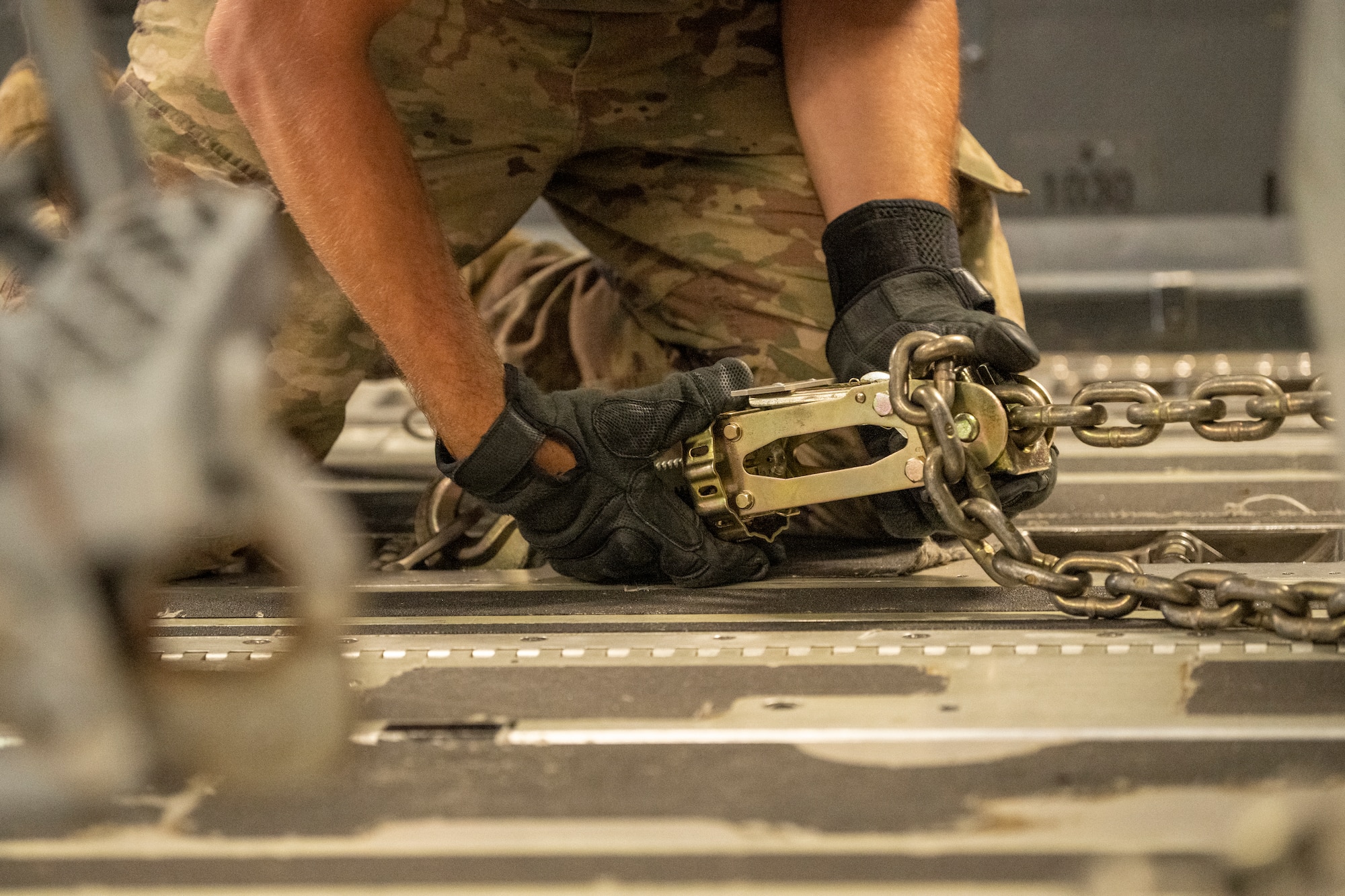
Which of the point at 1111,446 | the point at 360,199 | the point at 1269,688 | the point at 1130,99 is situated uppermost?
the point at 1130,99

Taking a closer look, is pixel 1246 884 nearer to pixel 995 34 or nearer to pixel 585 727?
pixel 585 727

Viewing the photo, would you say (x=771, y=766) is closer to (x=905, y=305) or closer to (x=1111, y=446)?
(x=1111, y=446)

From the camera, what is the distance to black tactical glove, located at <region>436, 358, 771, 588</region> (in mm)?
1342

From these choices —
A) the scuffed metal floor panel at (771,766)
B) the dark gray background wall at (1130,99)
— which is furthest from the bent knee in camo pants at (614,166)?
the dark gray background wall at (1130,99)

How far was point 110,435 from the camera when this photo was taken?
0.59 metres

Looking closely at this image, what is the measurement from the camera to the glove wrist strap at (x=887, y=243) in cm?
158

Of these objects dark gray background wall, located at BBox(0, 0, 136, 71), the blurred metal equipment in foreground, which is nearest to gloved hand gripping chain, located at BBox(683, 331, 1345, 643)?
the blurred metal equipment in foreground

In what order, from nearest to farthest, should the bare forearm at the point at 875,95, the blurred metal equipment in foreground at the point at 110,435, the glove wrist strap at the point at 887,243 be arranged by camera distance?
the blurred metal equipment in foreground at the point at 110,435 < the glove wrist strap at the point at 887,243 < the bare forearm at the point at 875,95

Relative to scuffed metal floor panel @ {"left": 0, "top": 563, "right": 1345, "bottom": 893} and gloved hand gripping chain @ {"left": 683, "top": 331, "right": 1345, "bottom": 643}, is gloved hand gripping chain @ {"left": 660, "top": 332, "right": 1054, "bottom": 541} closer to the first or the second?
gloved hand gripping chain @ {"left": 683, "top": 331, "right": 1345, "bottom": 643}

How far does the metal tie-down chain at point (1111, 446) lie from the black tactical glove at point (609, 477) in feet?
0.83

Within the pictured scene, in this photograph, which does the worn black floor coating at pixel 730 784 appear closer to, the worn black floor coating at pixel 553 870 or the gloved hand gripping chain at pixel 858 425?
the worn black floor coating at pixel 553 870

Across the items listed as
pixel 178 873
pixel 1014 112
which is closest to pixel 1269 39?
pixel 1014 112

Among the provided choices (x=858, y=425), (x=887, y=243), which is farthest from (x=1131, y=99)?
(x=858, y=425)

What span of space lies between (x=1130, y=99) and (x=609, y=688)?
4.35 m
